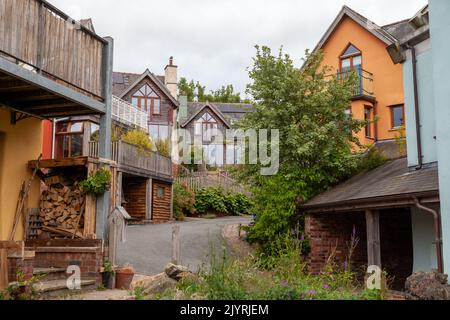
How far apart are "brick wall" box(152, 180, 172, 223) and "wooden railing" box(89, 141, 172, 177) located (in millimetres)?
631

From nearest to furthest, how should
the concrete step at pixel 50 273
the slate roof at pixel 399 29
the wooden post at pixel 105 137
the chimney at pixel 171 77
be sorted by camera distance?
the concrete step at pixel 50 273
the wooden post at pixel 105 137
the slate roof at pixel 399 29
the chimney at pixel 171 77


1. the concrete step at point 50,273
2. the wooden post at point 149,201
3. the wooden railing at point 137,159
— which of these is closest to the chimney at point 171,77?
the wooden railing at point 137,159

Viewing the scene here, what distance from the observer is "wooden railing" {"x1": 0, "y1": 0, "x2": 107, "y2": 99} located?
25.9 feet

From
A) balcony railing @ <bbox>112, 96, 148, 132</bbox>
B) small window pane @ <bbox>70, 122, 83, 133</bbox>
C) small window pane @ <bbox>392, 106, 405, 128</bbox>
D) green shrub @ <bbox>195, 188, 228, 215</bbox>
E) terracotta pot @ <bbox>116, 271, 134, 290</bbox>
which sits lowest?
terracotta pot @ <bbox>116, 271, 134, 290</bbox>

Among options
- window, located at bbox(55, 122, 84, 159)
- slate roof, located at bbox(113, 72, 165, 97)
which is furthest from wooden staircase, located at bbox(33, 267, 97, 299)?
slate roof, located at bbox(113, 72, 165, 97)

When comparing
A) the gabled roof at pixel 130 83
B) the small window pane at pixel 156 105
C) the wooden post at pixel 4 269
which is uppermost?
the gabled roof at pixel 130 83

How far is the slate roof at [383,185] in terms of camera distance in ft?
33.7

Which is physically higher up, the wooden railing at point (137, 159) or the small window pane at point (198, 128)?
the small window pane at point (198, 128)

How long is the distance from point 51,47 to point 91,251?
3697mm

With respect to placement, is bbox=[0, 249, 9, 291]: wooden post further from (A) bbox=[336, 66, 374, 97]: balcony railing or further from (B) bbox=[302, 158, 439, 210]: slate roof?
(A) bbox=[336, 66, 374, 97]: balcony railing

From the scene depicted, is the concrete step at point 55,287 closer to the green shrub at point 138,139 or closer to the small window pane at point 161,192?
the green shrub at point 138,139

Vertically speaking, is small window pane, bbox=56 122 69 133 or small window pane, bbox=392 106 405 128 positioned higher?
small window pane, bbox=392 106 405 128

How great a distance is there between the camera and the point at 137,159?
2336cm

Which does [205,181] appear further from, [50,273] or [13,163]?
[50,273]
